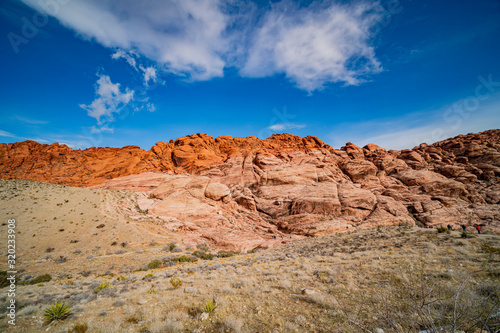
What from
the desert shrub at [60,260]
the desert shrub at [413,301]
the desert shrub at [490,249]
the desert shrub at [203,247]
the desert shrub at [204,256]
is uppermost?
the desert shrub at [413,301]

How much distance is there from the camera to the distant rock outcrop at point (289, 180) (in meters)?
32.8

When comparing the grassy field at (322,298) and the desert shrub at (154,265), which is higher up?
the grassy field at (322,298)

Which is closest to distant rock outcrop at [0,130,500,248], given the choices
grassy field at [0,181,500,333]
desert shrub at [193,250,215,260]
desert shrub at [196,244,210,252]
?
desert shrub at [196,244,210,252]

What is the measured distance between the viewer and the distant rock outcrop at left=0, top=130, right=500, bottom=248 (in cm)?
3284

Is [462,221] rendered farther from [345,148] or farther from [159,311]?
[159,311]

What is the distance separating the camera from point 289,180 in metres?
45.4

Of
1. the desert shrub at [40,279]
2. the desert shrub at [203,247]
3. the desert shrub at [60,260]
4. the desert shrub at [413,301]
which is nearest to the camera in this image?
the desert shrub at [413,301]

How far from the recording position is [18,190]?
99.3 ft

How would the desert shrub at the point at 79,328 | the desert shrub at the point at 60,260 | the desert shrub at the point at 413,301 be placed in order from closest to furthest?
the desert shrub at the point at 413,301 < the desert shrub at the point at 79,328 < the desert shrub at the point at 60,260

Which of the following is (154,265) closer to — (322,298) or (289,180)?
(322,298)

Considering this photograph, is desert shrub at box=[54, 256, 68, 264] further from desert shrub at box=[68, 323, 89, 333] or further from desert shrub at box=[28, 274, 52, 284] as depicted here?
desert shrub at box=[68, 323, 89, 333]

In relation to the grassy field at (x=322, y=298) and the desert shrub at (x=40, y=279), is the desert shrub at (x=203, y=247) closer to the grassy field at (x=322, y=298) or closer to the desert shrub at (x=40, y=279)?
the grassy field at (x=322, y=298)

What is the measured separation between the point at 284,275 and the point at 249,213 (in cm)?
2966

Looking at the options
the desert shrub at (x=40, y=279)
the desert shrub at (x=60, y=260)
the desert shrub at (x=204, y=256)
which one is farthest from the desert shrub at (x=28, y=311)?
the desert shrub at (x=60, y=260)
